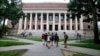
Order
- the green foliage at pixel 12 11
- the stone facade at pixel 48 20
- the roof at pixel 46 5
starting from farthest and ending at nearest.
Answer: the roof at pixel 46 5 < the stone facade at pixel 48 20 < the green foliage at pixel 12 11

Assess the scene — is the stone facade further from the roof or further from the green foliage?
the green foliage

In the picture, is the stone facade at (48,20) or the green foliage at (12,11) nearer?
the green foliage at (12,11)

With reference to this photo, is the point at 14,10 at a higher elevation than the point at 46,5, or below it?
below

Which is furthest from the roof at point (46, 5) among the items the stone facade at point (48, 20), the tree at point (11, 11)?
the tree at point (11, 11)

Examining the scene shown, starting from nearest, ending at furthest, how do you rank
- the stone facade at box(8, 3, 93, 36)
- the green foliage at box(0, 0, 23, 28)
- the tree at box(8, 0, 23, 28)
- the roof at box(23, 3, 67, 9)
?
the green foliage at box(0, 0, 23, 28) < the tree at box(8, 0, 23, 28) < the stone facade at box(8, 3, 93, 36) < the roof at box(23, 3, 67, 9)

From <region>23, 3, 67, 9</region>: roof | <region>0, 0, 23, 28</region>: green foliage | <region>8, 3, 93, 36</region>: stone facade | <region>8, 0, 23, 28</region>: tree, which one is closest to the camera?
<region>0, 0, 23, 28</region>: green foliage

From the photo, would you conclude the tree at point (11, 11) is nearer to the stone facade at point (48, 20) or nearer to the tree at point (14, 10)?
the tree at point (14, 10)

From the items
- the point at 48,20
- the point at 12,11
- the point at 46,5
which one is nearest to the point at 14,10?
the point at 12,11

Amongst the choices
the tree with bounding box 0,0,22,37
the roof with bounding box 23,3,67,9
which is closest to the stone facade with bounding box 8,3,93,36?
the roof with bounding box 23,3,67,9

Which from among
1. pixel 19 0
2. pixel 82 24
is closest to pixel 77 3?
pixel 19 0

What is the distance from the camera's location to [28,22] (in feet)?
288

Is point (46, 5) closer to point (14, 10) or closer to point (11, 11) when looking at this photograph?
point (14, 10)

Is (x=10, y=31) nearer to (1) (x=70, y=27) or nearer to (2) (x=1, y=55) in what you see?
(1) (x=70, y=27)

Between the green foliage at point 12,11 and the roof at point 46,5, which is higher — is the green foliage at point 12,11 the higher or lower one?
the lower one
